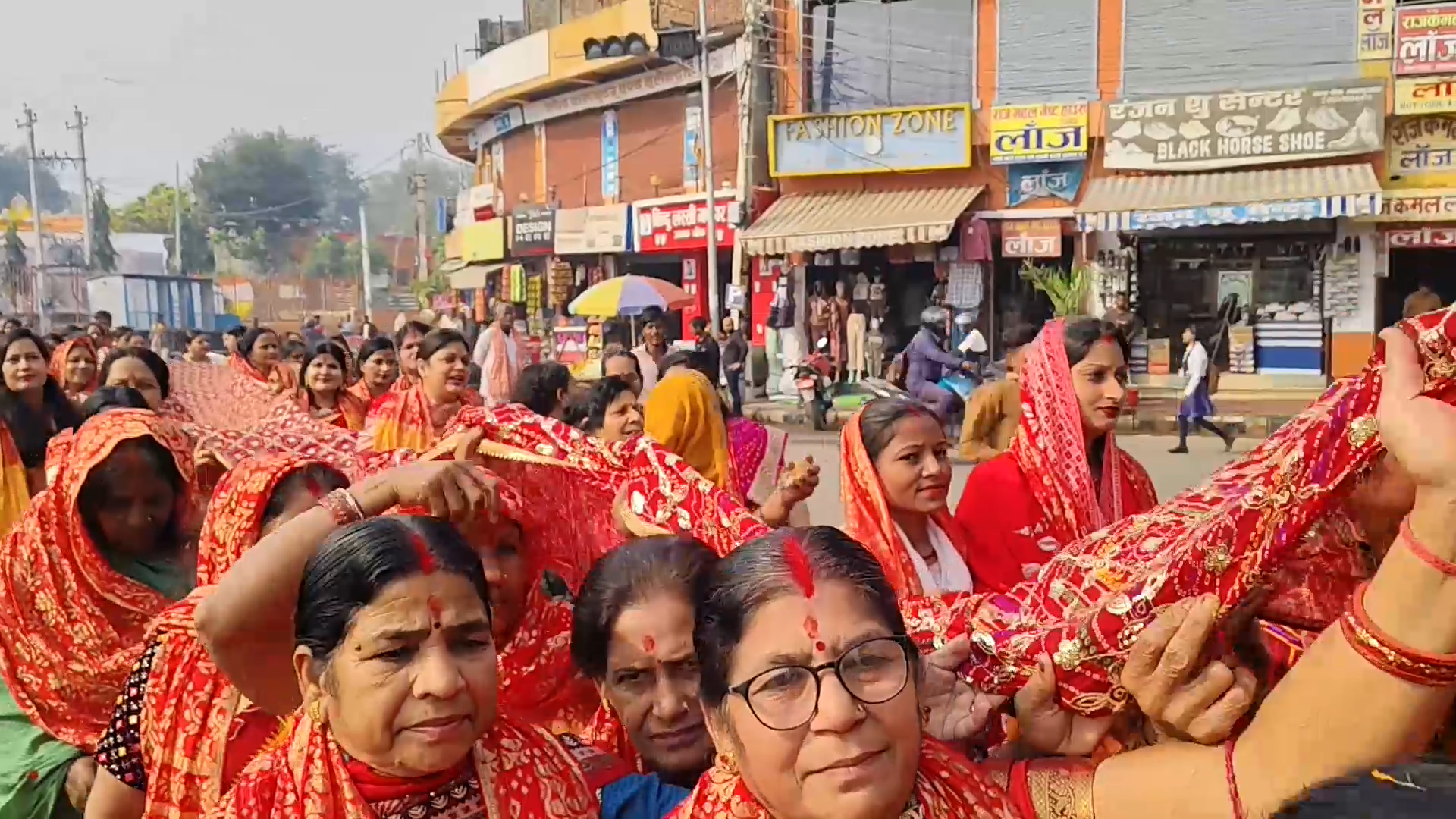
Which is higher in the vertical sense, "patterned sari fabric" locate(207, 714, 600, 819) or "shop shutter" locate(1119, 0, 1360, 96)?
"shop shutter" locate(1119, 0, 1360, 96)

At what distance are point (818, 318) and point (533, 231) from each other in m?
9.67

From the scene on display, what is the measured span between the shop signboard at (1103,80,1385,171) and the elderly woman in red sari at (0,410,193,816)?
16.8 metres

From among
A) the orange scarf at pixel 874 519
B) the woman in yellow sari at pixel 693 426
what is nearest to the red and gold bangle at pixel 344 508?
the orange scarf at pixel 874 519

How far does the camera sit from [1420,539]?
4.73 ft

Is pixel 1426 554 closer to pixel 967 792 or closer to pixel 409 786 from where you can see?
pixel 967 792

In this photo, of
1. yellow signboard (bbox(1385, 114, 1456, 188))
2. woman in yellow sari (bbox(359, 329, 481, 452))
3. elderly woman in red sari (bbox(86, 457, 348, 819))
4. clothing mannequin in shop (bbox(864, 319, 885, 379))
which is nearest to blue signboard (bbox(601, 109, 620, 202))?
clothing mannequin in shop (bbox(864, 319, 885, 379))

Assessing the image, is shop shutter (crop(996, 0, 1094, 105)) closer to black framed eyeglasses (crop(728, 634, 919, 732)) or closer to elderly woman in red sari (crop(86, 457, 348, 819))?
elderly woman in red sari (crop(86, 457, 348, 819))

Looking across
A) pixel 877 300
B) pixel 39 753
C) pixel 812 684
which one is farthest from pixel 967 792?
pixel 877 300

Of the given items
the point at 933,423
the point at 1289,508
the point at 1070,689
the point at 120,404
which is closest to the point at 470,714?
the point at 1070,689

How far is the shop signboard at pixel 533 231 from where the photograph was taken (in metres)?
26.9

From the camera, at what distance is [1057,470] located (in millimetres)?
3645

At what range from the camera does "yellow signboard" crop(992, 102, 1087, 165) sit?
A: 1842 cm

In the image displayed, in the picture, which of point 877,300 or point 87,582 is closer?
point 87,582

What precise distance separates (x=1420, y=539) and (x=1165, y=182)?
1779 cm
